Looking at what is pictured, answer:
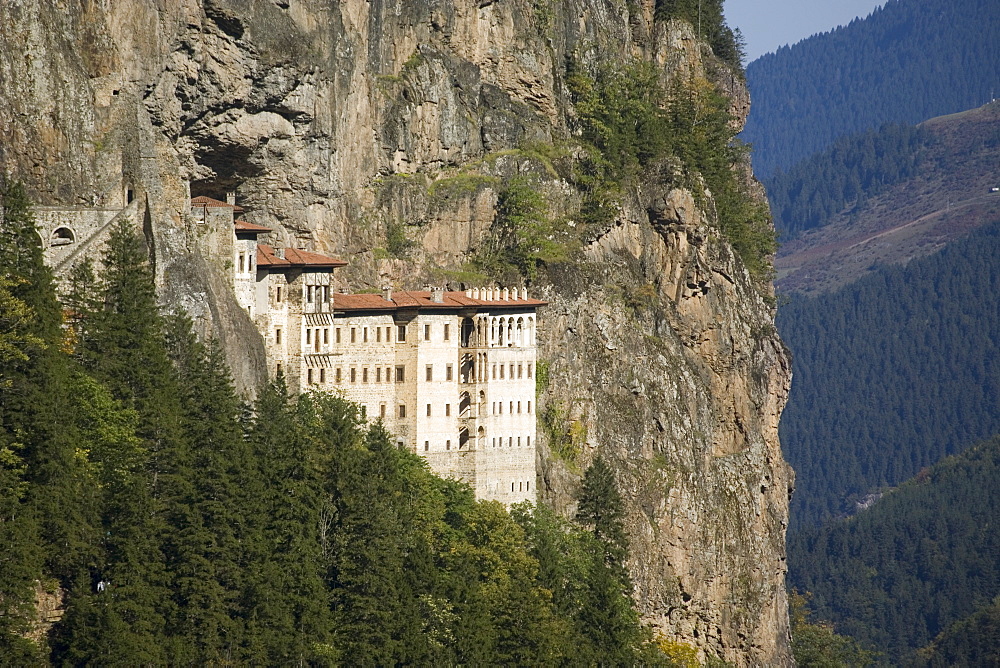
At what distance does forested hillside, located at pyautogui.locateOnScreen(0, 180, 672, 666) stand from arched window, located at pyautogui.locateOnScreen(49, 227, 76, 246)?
1692 millimetres

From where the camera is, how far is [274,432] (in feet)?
287

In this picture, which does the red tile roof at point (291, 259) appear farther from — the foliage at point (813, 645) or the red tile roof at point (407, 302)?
the foliage at point (813, 645)

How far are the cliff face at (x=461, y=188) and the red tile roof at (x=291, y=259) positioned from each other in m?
3.96

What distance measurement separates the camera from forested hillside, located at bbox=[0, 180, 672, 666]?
7319cm

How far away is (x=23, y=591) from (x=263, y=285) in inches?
1152

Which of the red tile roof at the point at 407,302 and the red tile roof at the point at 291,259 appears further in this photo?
the red tile roof at the point at 407,302

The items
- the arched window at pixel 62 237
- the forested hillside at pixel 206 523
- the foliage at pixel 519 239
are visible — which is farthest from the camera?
the foliage at pixel 519 239

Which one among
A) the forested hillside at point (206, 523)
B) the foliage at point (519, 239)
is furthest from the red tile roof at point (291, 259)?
the foliage at point (519, 239)

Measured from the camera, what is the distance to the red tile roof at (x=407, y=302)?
99.1m

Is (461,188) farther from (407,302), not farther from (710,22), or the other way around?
(710,22)

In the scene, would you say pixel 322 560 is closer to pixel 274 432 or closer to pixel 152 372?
pixel 274 432

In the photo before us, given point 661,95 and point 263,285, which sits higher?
point 661,95

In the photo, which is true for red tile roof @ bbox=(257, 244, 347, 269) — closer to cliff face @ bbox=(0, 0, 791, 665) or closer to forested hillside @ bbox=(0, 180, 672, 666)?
cliff face @ bbox=(0, 0, 791, 665)

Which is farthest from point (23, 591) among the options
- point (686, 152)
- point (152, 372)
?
point (686, 152)
